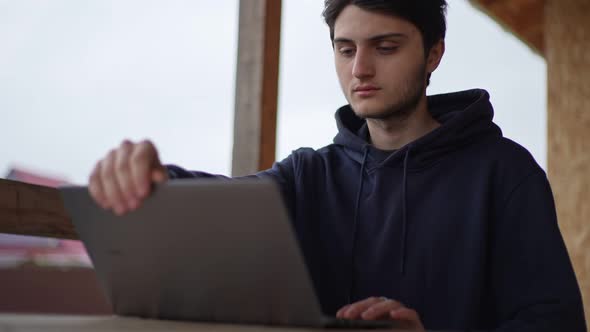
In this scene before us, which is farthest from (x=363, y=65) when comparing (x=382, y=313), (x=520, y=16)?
(x=520, y=16)

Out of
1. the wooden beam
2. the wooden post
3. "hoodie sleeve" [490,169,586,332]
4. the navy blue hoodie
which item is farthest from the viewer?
the wooden post

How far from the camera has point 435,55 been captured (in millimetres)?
1553

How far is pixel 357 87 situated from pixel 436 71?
0.35 metres

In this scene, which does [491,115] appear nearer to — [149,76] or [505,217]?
[505,217]

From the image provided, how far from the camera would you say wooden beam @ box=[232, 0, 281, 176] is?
2.14 metres

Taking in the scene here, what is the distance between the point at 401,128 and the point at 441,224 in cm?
26

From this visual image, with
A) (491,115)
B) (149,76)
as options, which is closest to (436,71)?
(491,115)

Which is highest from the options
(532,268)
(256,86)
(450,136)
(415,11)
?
(415,11)

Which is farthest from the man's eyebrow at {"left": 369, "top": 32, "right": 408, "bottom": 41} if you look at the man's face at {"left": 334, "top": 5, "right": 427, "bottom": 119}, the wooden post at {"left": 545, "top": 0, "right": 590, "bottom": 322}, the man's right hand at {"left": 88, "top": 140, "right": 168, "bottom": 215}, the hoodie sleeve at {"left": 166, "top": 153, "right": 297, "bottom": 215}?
the wooden post at {"left": 545, "top": 0, "right": 590, "bottom": 322}

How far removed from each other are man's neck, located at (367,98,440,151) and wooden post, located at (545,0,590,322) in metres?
2.25

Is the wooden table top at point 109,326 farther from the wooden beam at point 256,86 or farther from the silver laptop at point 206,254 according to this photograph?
the wooden beam at point 256,86

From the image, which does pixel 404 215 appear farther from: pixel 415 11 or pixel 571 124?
pixel 571 124

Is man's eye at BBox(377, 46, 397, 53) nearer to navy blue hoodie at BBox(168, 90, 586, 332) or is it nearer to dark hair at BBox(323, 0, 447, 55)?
dark hair at BBox(323, 0, 447, 55)

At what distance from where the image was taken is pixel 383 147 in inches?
59.1
